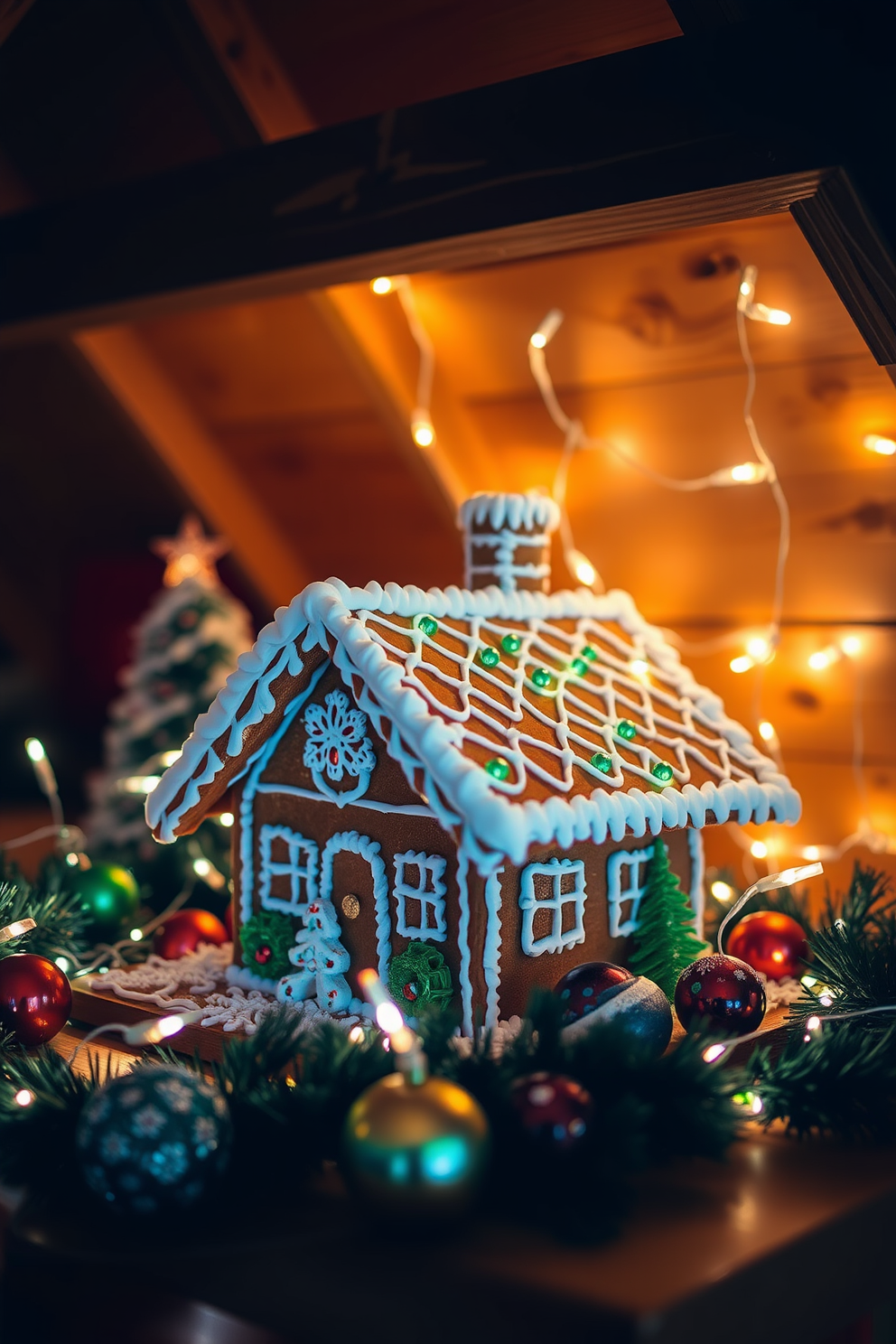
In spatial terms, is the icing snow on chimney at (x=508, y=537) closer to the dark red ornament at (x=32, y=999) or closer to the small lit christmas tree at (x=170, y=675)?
the dark red ornament at (x=32, y=999)

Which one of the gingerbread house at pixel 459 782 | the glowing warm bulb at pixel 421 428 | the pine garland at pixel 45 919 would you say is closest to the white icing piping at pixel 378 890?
the gingerbread house at pixel 459 782

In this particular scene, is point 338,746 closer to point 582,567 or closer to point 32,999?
point 32,999

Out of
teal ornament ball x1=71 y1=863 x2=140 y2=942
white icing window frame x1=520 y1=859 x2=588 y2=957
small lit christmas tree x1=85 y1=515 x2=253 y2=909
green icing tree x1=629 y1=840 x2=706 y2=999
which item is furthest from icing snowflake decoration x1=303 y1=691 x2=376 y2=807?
small lit christmas tree x1=85 y1=515 x2=253 y2=909

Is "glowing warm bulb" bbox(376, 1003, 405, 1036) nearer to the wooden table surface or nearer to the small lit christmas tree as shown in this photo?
the wooden table surface

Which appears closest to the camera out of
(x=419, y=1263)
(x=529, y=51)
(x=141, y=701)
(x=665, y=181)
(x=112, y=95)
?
(x=419, y=1263)

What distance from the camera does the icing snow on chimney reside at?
61.2 inches

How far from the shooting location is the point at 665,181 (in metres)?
1.21

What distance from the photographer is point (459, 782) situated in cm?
118

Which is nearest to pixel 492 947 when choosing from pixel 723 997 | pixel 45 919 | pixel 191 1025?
pixel 723 997

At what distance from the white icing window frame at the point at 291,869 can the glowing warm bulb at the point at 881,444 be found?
900 millimetres

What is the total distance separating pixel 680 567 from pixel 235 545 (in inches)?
37.4

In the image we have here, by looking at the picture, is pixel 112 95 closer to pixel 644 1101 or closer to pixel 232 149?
pixel 232 149

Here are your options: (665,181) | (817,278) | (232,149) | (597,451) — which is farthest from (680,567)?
(232,149)

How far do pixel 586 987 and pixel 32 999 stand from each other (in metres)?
0.62
